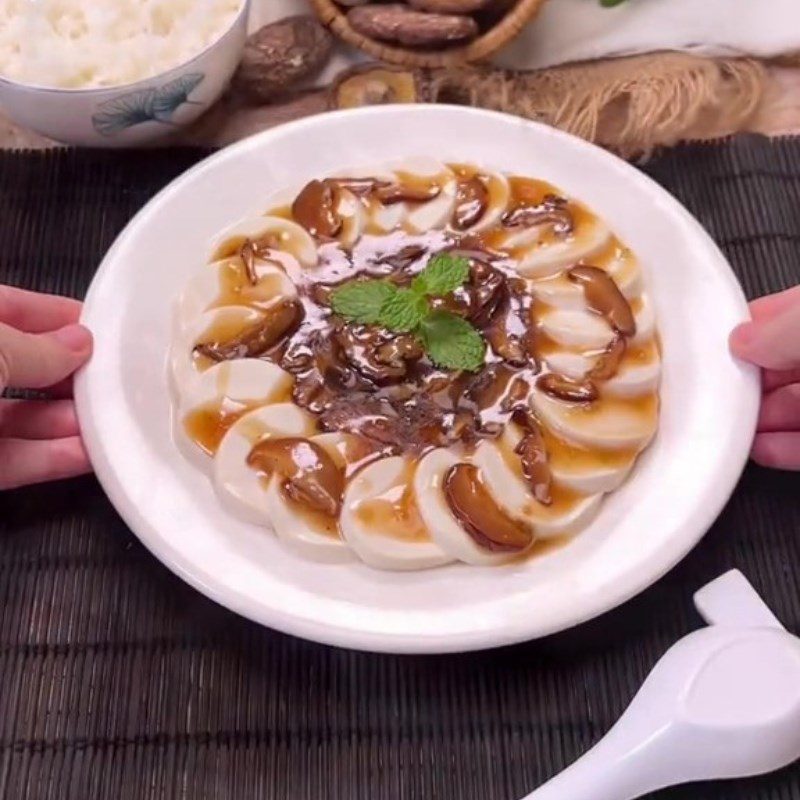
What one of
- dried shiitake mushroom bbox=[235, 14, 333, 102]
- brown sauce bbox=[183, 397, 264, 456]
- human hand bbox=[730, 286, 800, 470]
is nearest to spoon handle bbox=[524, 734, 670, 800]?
human hand bbox=[730, 286, 800, 470]

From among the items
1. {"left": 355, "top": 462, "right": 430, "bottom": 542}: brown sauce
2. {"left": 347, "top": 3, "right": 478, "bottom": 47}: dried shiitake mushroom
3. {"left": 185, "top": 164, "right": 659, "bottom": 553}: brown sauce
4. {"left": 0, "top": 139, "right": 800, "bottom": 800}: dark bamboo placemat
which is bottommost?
{"left": 0, "top": 139, "right": 800, "bottom": 800}: dark bamboo placemat

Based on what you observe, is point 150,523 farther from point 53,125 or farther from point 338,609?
point 53,125

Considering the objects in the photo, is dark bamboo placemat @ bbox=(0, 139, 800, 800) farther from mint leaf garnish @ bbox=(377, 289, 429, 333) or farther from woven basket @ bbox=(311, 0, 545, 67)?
woven basket @ bbox=(311, 0, 545, 67)

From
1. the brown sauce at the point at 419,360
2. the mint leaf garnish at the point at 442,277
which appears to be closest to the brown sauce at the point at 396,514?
the brown sauce at the point at 419,360

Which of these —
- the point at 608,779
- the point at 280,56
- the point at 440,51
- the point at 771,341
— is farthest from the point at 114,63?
the point at 608,779

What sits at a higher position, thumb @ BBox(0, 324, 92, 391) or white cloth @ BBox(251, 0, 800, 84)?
white cloth @ BBox(251, 0, 800, 84)

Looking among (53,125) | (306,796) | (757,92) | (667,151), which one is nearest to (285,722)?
(306,796)
